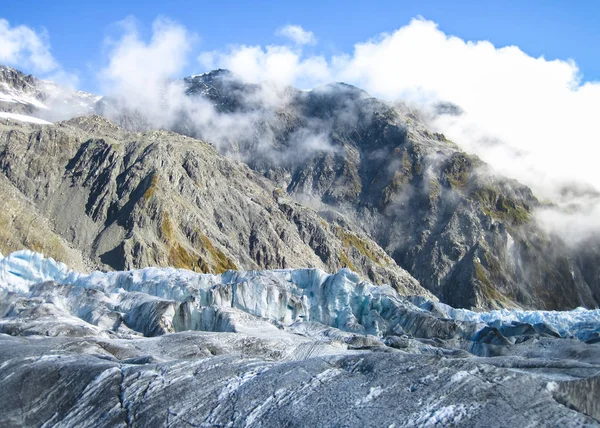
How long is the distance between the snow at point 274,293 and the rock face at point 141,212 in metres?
44.1

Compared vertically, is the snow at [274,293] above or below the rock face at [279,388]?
above

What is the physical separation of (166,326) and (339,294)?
117ft

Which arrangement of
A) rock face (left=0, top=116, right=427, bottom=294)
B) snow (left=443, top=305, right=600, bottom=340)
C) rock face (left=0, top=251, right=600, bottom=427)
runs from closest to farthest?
1. rock face (left=0, top=251, right=600, bottom=427)
2. snow (left=443, top=305, right=600, bottom=340)
3. rock face (left=0, top=116, right=427, bottom=294)

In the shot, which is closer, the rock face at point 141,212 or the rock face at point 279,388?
the rock face at point 279,388

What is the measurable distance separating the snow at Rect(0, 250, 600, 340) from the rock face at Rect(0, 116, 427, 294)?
4409cm

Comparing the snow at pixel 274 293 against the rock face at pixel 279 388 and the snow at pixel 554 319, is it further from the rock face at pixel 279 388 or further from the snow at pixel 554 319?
the rock face at pixel 279 388

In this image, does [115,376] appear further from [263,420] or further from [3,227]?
[3,227]

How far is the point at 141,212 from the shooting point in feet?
521

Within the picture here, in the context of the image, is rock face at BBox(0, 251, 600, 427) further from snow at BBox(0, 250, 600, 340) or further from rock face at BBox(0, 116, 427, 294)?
rock face at BBox(0, 116, 427, 294)

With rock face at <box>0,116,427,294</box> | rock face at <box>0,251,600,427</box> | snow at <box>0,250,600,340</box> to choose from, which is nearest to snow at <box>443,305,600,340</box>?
snow at <box>0,250,600,340</box>

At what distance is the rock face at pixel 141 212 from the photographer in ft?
484

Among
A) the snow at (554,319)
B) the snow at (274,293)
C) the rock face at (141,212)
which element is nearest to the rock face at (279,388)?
the snow at (274,293)

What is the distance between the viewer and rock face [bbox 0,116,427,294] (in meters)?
148

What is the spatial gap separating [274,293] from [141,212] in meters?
93.6
